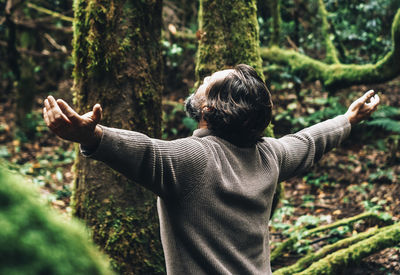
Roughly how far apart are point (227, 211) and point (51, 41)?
9134mm

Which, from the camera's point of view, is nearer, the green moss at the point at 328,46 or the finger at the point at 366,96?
the finger at the point at 366,96

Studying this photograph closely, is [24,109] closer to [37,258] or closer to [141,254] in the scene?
[141,254]

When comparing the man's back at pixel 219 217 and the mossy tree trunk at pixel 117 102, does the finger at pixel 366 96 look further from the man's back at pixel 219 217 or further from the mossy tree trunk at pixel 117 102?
the mossy tree trunk at pixel 117 102

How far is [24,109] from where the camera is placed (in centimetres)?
997

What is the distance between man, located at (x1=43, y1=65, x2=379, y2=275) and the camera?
1787mm

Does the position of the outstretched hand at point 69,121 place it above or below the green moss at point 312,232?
above

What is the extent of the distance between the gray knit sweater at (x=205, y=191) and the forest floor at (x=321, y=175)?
2.46 meters

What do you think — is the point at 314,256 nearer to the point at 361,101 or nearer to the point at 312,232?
the point at 312,232

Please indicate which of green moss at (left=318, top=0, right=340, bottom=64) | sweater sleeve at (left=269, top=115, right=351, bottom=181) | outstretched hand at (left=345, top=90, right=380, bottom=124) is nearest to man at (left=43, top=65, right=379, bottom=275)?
sweater sleeve at (left=269, top=115, right=351, bottom=181)

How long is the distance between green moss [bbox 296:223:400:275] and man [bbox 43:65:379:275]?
1.84 metres

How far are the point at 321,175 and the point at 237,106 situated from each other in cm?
588

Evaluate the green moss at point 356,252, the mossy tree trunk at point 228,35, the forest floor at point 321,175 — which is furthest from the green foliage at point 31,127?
the green moss at point 356,252

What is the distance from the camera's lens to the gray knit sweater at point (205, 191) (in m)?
1.74

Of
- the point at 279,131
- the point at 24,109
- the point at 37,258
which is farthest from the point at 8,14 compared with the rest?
the point at 37,258
